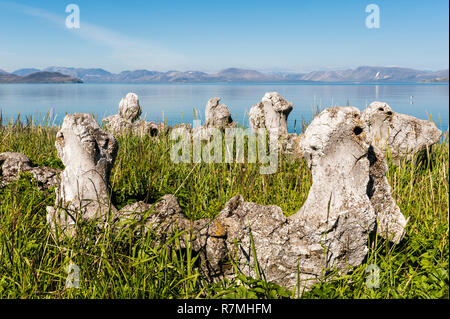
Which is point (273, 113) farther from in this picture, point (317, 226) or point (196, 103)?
point (196, 103)

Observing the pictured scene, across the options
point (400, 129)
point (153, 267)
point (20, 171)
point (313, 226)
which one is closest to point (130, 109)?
point (20, 171)

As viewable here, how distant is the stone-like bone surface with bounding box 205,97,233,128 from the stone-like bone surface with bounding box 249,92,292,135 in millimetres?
1348

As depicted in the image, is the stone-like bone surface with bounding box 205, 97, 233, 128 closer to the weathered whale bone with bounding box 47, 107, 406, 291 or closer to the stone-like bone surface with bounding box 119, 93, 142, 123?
the stone-like bone surface with bounding box 119, 93, 142, 123

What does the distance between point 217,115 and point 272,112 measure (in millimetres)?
1920

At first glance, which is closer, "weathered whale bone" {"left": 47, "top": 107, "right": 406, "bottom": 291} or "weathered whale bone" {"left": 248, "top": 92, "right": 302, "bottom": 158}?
"weathered whale bone" {"left": 47, "top": 107, "right": 406, "bottom": 291}

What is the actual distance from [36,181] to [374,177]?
3912 millimetres

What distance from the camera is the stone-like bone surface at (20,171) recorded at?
14.8 ft

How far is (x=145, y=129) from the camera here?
7504 mm

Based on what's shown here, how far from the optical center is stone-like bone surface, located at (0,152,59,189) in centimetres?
452

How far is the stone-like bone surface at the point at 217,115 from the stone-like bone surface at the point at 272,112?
53.1 inches

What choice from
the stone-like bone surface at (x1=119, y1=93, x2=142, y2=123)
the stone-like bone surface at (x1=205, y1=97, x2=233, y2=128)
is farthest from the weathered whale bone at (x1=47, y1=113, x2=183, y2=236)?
the stone-like bone surface at (x1=119, y1=93, x2=142, y2=123)

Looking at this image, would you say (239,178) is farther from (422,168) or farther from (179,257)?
A: (422,168)
